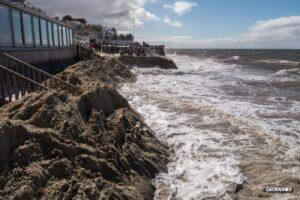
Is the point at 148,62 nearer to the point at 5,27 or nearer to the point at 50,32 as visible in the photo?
the point at 50,32

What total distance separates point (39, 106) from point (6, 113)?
61 centimetres

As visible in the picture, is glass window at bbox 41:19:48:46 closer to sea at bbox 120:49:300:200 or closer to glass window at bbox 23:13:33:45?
glass window at bbox 23:13:33:45

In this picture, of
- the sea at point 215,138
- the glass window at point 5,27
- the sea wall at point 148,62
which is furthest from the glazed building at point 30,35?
the sea wall at point 148,62

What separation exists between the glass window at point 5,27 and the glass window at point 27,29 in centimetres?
155

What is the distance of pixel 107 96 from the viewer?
866cm

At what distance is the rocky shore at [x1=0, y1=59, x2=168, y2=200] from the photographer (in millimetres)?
4934

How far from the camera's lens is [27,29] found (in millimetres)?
14180

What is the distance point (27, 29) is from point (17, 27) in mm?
1176

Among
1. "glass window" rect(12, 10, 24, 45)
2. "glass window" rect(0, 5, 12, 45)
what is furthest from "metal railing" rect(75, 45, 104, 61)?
"glass window" rect(0, 5, 12, 45)

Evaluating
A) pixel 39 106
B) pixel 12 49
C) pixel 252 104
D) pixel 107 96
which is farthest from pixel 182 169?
pixel 252 104

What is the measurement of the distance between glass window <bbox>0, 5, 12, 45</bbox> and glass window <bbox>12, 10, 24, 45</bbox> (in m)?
0.51

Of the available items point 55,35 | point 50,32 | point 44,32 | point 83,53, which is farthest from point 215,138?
point 83,53

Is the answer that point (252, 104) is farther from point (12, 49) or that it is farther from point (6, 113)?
point (6, 113)

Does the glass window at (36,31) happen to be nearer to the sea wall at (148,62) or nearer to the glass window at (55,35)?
the glass window at (55,35)
